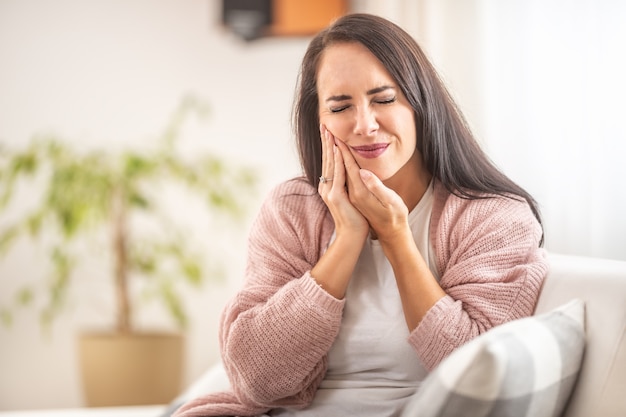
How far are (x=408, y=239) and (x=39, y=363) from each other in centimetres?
283

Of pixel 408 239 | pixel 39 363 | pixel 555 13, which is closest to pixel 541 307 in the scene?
pixel 408 239

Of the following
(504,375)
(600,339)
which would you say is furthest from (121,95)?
(504,375)

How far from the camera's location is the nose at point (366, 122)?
1481 mm

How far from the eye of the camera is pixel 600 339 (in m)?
1.19

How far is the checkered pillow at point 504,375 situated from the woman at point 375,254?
10.1 inches

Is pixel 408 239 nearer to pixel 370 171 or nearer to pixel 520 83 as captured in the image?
pixel 370 171

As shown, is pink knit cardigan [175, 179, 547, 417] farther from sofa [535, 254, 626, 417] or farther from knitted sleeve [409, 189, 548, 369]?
sofa [535, 254, 626, 417]

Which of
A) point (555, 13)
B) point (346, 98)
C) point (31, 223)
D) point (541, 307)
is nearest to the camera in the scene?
point (541, 307)

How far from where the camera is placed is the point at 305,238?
1.59 m

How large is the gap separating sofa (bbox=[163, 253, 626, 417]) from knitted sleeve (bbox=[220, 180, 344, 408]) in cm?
37

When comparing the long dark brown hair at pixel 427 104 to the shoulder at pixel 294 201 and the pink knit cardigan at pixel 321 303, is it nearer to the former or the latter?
the pink knit cardigan at pixel 321 303

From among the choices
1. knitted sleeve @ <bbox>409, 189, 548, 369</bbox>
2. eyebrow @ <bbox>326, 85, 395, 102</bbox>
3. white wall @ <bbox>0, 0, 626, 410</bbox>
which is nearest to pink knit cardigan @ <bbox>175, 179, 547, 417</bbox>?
knitted sleeve @ <bbox>409, 189, 548, 369</bbox>

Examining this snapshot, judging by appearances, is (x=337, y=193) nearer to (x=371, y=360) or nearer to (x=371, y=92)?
(x=371, y=92)

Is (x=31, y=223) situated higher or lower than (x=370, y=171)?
lower
